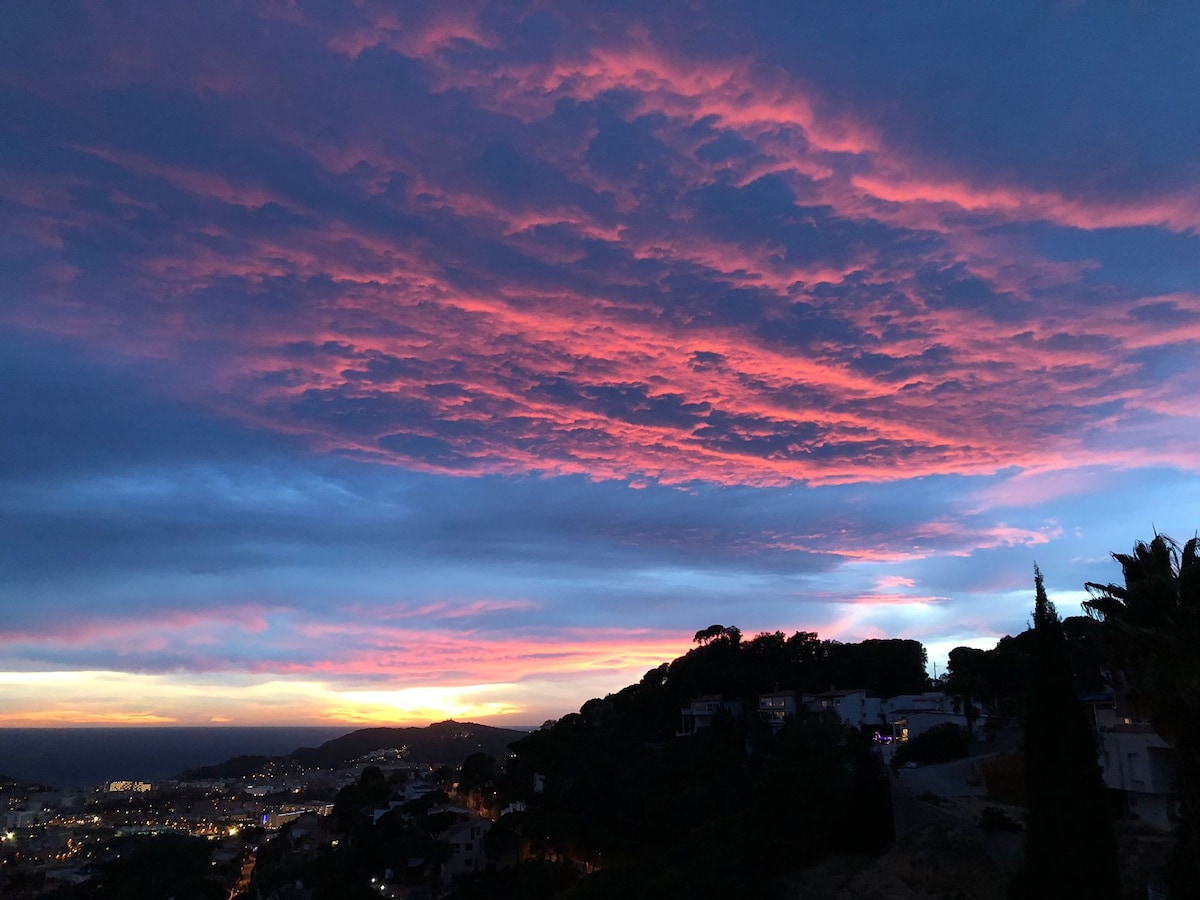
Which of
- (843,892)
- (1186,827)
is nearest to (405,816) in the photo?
(843,892)

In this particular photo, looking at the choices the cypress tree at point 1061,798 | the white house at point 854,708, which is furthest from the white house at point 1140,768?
A: the white house at point 854,708

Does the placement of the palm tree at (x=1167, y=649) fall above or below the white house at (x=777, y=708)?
above

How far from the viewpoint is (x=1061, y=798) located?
15055 millimetres

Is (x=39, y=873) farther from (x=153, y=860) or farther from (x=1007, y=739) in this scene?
(x=1007, y=739)

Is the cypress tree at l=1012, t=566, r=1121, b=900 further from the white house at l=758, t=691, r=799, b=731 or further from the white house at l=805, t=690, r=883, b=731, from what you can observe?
the white house at l=758, t=691, r=799, b=731

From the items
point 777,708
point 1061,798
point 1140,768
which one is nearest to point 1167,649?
point 1061,798

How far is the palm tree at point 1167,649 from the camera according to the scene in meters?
12.7

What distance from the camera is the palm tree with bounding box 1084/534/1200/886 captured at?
12719 millimetres

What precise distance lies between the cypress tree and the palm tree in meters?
1.26

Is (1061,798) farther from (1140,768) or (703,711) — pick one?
(703,711)

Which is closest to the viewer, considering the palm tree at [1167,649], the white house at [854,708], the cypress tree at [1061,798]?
the palm tree at [1167,649]

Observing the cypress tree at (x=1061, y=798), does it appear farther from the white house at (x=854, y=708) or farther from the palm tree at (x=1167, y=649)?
the white house at (x=854, y=708)

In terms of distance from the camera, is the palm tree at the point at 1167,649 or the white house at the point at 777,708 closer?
the palm tree at the point at 1167,649

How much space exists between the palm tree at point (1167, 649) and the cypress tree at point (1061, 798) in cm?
126
